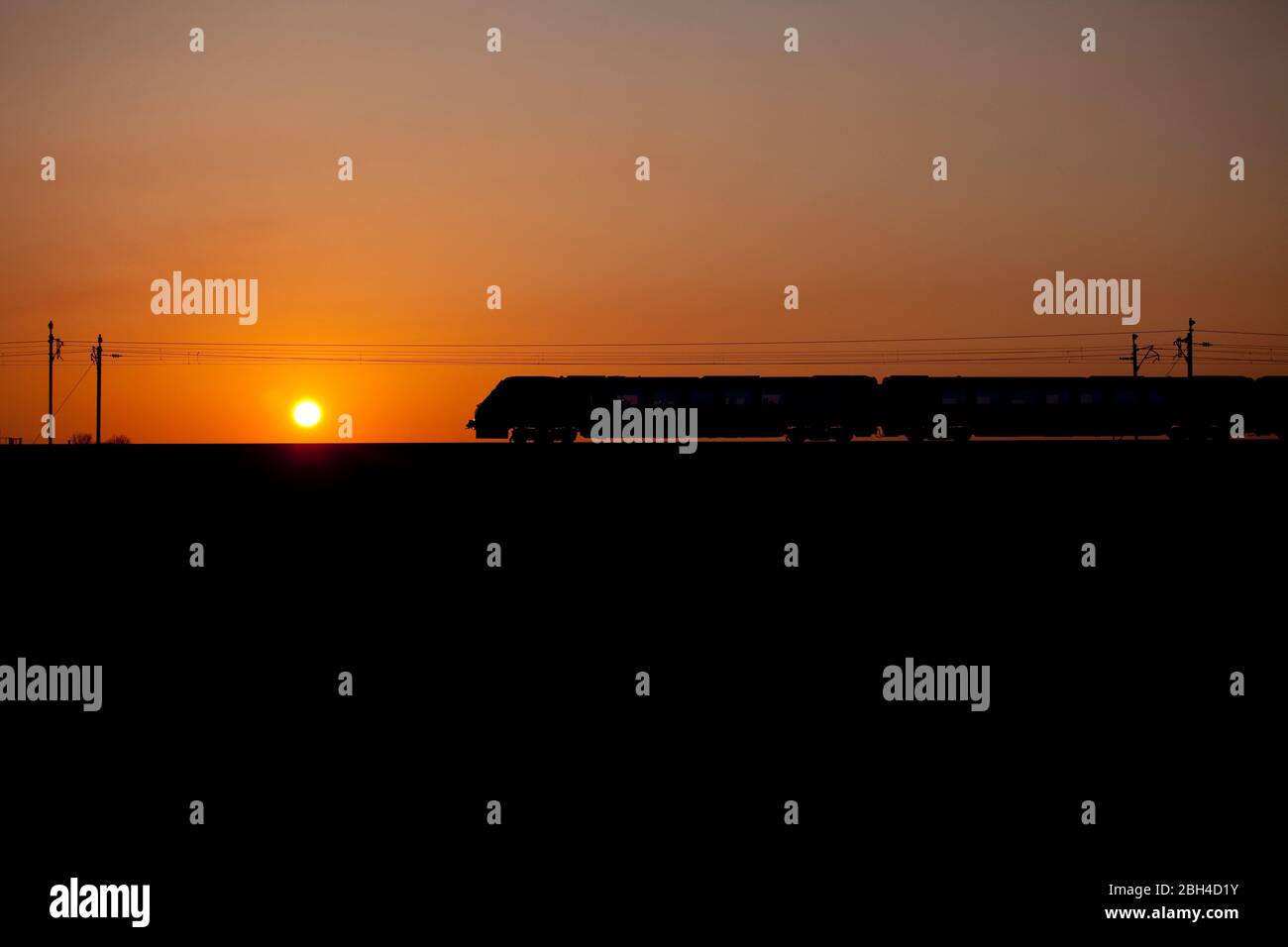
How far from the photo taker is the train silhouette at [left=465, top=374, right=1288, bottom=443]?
6081 centimetres

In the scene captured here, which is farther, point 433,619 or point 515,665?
point 433,619

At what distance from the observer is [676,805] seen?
15555mm

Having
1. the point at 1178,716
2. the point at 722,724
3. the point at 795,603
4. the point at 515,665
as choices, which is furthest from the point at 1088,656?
the point at 515,665

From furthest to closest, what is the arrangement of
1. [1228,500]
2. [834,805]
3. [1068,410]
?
[1068,410]
[1228,500]
[834,805]

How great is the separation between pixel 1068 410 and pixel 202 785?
179ft

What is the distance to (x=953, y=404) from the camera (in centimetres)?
6156

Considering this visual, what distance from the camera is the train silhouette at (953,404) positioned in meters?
60.8

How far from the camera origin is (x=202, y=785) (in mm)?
15852

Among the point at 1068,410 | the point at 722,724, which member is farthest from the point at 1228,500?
the point at 1068,410

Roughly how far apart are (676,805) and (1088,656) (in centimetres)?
878

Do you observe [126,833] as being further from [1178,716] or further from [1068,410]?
[1068,410]

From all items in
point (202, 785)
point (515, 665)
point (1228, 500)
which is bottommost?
point (202, 785)

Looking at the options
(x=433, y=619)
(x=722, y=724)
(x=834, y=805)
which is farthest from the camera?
(x=433, y=619)
